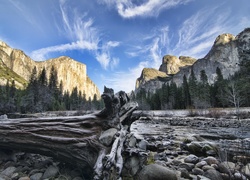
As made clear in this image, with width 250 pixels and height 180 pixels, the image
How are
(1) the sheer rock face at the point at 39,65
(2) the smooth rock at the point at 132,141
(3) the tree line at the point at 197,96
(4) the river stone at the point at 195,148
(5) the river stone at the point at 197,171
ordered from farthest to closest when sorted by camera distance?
(1) the sheer rock face at the point at 39,65 < (3) the tree line at the point at 197,96 < (4) the river stone at the point at 195,148 < (5) the river stone at the point at 197,171 < (2) the smooth rock at the point at 132,141

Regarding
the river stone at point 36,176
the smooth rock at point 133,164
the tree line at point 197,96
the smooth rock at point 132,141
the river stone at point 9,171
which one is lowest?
the river stone at point 36,176

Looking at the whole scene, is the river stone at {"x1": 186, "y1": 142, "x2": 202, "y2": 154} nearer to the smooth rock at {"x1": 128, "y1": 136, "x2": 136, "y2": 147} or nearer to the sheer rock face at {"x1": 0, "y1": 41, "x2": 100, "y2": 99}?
the smooth rock at {"x1": 128, "y1": 136, "x2": 136, "y2": 147}

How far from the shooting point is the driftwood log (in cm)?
316

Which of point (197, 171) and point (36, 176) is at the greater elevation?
point (36, 176)

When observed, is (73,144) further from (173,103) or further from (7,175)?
(173,103)

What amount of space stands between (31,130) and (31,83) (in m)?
56.4

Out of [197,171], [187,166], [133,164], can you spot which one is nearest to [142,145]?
[133,164]

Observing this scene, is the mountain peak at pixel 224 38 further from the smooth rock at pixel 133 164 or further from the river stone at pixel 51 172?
the river stone at pixel 51 172

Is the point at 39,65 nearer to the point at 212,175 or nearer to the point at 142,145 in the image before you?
the point at 142,145

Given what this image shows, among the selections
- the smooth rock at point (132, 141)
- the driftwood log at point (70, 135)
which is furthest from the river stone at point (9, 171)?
the smooth rock at point (132, 141)

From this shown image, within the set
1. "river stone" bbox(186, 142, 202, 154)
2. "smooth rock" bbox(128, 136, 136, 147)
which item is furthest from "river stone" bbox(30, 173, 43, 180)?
"river stone" bbox(186, 142, 202, 154)

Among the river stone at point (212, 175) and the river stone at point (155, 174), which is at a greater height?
the river stone at point (155, 174)

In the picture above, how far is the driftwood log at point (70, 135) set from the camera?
316 centimetres

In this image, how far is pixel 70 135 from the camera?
11.3 feet
